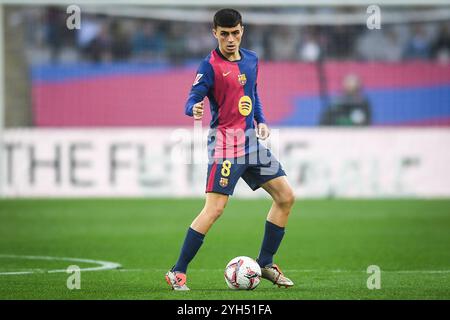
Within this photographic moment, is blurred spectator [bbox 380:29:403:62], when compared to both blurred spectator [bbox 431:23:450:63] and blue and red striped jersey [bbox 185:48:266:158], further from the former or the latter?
blue and red striped jersey [bbox 185:48:266:158]

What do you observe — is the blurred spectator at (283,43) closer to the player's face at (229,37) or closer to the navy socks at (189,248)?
the player's face at (229,37)

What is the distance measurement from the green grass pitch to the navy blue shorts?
0.91 meters

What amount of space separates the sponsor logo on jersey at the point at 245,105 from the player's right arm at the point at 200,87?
12.2 inches

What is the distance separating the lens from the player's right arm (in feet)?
27.7

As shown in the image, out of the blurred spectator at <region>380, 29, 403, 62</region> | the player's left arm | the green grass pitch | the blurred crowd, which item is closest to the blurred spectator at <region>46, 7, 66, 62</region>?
the blurred crowd

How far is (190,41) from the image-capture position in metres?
22.7

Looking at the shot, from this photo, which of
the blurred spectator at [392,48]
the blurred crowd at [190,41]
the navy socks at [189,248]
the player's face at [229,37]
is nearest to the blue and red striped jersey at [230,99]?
the player's face at [229,37]

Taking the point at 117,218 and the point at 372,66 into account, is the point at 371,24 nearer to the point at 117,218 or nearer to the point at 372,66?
the point at 372,66

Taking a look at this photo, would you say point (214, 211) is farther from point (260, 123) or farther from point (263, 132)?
point (260, 123)

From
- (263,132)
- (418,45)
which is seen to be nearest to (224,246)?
(263,132)

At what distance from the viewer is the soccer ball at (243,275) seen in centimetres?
849
